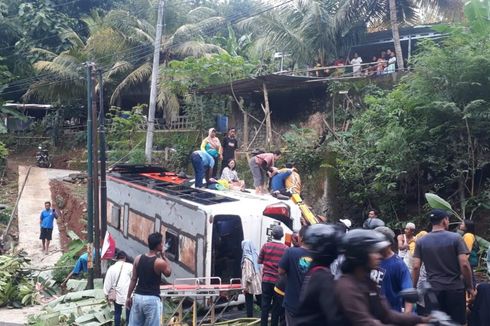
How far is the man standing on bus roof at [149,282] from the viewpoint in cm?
713

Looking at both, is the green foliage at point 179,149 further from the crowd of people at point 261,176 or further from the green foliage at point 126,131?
the crowd of people at point 261,176

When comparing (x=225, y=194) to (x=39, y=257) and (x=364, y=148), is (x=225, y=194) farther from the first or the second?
(x=39, y=257)

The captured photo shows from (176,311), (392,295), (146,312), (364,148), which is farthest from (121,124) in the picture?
(392,295)

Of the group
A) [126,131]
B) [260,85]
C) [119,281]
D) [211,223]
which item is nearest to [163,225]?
[211,223]

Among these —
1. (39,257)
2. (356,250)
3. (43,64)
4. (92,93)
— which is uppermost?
(43,64)

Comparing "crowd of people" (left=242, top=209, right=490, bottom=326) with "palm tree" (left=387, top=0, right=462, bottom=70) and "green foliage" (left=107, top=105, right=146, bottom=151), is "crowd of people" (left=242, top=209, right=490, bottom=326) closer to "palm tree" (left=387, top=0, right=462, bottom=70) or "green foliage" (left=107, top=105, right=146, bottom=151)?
"palm tree" (left=387, top=0, right=462, bottom=70)

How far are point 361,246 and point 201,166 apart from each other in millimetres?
8395

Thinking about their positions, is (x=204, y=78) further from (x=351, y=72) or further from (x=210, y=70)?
(x=351, y=72)

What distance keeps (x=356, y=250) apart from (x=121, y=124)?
880 inches

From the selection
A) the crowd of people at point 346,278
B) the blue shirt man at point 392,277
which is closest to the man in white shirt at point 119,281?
the crowd of people at point 346,278

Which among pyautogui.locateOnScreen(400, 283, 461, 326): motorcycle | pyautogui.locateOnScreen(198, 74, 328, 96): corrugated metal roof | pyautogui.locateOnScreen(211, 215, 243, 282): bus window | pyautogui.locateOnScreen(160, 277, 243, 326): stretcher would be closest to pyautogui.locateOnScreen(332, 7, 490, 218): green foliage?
pyautogui.locateOnScreen(198, 74, 328, 96): corrugated metal roof

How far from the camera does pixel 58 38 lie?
1287 inches

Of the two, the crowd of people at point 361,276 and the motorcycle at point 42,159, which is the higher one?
the crowd of people at point 361,276

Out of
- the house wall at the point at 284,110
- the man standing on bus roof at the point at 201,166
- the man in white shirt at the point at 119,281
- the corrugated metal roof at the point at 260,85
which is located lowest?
the man in white shirt at the point at 119,281
